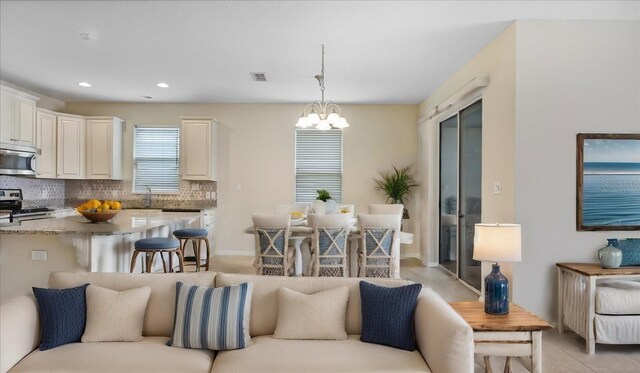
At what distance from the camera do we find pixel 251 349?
92.7 inches

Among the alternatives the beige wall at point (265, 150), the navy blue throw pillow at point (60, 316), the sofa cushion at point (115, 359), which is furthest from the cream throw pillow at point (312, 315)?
the beige wall at point (265, 150)

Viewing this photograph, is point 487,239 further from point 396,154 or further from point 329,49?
point 396,154

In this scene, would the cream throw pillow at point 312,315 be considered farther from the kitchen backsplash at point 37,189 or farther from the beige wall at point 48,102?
the beige wall at point 48,102

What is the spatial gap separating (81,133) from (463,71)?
6267mm

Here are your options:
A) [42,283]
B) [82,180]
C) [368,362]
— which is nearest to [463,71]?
[368,362]

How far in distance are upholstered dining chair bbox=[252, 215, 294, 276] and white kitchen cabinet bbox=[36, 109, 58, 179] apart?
4.52 metres

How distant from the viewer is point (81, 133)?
291 inches

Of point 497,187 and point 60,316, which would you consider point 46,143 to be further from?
point 497,187

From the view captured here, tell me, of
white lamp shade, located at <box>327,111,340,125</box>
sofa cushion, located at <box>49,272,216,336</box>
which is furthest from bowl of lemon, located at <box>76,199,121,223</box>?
white lamp shade, located at <box>327,111,340,125</box>

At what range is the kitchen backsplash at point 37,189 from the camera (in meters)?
6.56

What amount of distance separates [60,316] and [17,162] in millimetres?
4895

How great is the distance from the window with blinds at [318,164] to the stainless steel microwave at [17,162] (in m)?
4.19

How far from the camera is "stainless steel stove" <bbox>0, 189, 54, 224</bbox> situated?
5.71 meters

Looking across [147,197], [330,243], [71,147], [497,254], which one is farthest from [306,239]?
[71,147]
